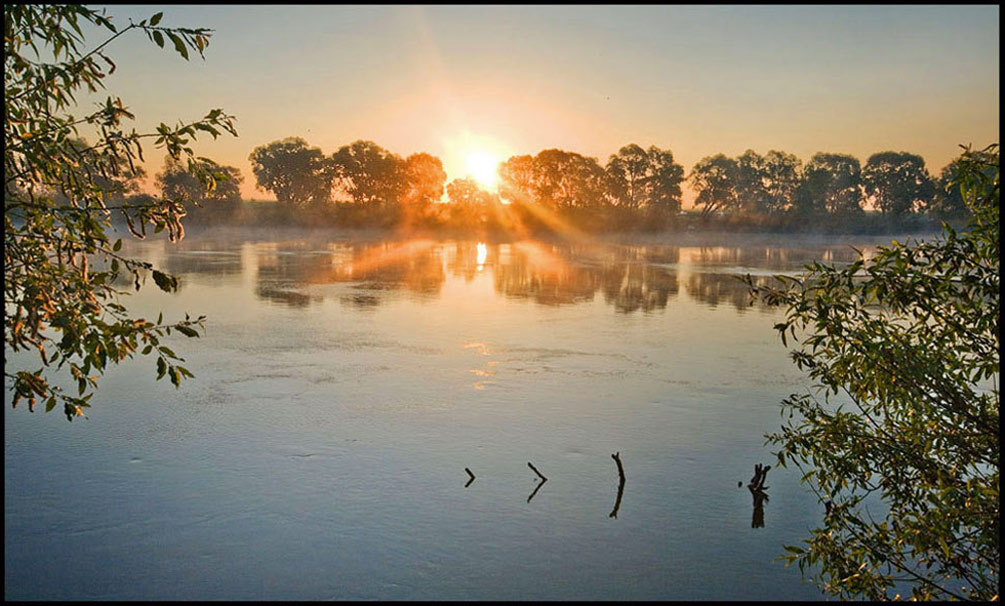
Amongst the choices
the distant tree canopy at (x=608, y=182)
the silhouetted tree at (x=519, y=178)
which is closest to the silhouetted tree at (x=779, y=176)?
the distant tree canopy at (x=608, y=182)

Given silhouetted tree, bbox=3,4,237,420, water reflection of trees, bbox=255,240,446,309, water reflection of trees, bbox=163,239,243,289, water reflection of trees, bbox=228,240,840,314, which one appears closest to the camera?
silhouetted tree, bbox=3,4,237,420

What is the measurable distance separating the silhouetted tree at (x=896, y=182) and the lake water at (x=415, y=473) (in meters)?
82.8

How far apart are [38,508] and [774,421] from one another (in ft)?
29.7

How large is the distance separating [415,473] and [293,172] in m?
87.6

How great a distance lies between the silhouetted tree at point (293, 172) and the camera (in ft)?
301

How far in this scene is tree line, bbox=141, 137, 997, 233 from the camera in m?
84.5

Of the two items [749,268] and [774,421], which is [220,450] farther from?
[749,268]

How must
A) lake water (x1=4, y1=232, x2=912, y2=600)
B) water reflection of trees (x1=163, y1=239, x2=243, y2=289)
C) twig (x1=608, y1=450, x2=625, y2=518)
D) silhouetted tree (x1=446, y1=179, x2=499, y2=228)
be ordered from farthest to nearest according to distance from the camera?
silhouetted tree (x1=446, y1=179, x2=499, y2=228) < water reflection of trees (x1=163, y1=239, x2=243, y2=289) < twig (x1=608, y1=450, x2=625, y2=518) < lake water (x1=4, y1=232, x2=912, y2=600)

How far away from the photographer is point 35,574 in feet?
22.0

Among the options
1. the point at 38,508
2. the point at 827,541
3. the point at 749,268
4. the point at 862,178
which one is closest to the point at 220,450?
the point at 38,508

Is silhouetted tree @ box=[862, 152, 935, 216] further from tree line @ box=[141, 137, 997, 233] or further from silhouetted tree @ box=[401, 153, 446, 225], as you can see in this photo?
silhouetted tree @ box=[401, 153, 446, 225]

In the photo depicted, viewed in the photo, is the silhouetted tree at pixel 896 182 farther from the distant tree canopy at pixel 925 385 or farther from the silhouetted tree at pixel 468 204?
the distant tree canopy at pixel 925 385

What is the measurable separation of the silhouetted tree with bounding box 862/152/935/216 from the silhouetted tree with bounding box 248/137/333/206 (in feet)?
204

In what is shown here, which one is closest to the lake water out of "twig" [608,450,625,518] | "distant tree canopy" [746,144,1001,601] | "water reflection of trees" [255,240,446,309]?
"twig" [608,450,625,518]
